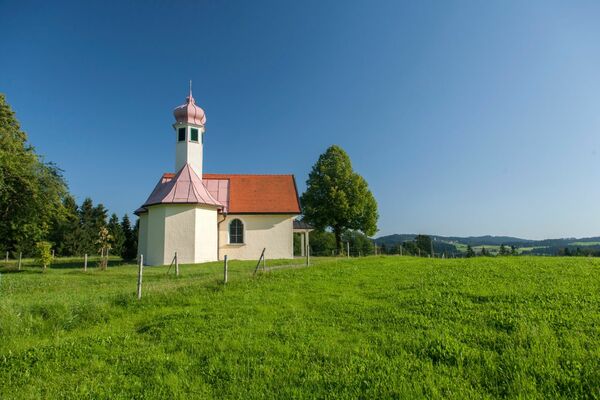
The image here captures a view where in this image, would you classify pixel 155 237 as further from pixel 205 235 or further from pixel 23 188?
pixel 23 188

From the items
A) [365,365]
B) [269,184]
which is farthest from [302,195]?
[365,365]

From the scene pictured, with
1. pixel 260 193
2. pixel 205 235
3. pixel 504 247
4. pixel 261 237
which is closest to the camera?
pixel 205 235

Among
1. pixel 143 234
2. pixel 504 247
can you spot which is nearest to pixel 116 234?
pixel 143 234

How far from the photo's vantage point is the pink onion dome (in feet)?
85.3

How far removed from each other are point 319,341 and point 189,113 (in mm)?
23533

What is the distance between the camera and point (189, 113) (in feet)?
85.4

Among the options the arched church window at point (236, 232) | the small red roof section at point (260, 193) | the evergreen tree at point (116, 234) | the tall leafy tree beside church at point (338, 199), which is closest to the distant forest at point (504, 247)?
the tall leafy tree beside church at point (338, 199)

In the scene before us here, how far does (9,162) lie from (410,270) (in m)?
21.4

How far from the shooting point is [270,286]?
10.7 meters

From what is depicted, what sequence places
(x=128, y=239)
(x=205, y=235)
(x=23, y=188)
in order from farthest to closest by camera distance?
(x=128, y=239) < (x=205, y=235) < (x=23, y=188)

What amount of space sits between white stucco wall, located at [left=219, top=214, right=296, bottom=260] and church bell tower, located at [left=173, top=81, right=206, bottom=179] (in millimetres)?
5085

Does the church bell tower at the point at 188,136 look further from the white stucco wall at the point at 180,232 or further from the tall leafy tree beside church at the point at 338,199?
the tall leafy tree beside church at the point at 338,199

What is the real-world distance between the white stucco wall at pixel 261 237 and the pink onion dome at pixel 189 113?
7.68m

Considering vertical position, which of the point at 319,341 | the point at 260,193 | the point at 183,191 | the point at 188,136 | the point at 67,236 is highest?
the point at 188,136
